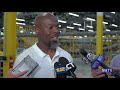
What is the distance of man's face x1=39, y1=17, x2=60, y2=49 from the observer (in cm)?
363

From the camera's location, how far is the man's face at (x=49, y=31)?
3.63m

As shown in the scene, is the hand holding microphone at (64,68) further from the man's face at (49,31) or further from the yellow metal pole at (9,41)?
the yellow metal pole at (9,41)

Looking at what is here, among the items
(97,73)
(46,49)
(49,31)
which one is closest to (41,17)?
(49,31)

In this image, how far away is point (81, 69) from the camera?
356 cm

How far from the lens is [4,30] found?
405cm

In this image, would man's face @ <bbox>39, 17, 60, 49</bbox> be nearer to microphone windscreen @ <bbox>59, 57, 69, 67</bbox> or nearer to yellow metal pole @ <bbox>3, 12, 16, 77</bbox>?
microphone windscreen @ <bbox>59, 57, 69, 67</bbox>

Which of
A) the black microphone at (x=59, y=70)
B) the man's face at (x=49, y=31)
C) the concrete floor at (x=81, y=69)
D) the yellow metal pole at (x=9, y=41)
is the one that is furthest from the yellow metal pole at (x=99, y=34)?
the yellow metal pole at (x=9, y=41)

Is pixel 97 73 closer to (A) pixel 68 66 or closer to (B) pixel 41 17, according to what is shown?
(A) pixel 68 66

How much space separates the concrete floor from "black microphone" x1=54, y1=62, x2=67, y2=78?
0.16 meters
